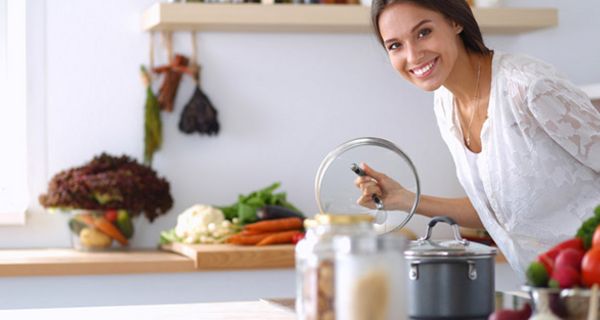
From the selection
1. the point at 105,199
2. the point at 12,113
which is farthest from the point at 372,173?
the point at 12,113

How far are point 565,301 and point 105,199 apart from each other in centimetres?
236

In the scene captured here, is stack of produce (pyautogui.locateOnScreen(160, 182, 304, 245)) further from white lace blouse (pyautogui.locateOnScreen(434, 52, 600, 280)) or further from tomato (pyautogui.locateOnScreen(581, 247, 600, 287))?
tomato (pyautogui.locateOnScreen(581, 247, 600, 287))

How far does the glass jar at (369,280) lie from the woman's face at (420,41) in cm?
115

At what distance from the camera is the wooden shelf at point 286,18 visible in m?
3.56

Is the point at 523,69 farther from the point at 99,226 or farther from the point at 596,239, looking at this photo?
the point at 99,226

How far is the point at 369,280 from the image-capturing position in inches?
49.5

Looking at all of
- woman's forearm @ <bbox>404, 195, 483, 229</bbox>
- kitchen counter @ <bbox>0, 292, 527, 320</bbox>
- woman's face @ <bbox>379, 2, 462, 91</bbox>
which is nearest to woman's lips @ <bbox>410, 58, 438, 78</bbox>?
woman's face @ <bbox>379, 2, 462, 91</bbox>

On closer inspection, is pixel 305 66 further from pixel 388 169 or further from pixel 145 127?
pixel 388 169

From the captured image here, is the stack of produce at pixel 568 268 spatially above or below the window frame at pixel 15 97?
below

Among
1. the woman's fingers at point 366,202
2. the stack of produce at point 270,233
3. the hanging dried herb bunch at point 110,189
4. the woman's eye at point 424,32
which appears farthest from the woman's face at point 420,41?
the hanging dried herb bunch at point 110,189

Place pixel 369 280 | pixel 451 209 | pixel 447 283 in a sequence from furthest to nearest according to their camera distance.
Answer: pixel 451 209 → pixel 447 283 → pixel 369 280

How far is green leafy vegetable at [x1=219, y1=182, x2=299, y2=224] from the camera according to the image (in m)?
3.55

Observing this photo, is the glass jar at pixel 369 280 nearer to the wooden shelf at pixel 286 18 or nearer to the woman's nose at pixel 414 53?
the woman's nose at pixel 414 53

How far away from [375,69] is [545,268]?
2.71 metres
